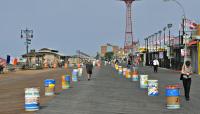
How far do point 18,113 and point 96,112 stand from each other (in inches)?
97.4

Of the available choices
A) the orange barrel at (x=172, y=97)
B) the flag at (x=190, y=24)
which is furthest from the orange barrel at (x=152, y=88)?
the flag at (x=190, y=24)

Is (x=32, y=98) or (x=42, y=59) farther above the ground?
(x=42, y=59)

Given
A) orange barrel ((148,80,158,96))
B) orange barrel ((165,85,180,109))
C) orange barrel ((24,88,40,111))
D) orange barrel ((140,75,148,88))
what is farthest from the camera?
orange barrel ((140,75,148,88))

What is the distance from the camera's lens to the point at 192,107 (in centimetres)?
1661

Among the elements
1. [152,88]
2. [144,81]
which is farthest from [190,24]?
[152,88]

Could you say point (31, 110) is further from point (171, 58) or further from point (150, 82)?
point (171, 58)

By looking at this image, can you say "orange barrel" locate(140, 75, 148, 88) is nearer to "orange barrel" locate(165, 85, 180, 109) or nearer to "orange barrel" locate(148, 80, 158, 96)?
"orange barrel" locate(148, 80, 158, 96)

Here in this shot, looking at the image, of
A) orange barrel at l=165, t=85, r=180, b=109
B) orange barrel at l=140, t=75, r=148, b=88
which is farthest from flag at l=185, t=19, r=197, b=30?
orange barrel at l=165, t=85, r=180, b=109

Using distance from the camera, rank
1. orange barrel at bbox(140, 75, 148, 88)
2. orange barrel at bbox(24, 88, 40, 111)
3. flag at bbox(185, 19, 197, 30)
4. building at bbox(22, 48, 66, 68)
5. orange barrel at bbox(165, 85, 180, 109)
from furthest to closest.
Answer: building at bbox(22, 48, 66, 68), flag at bbox(185, 19, 197, 30), orange barrel at bbox(140, 75, 148, 88), orange barrel at bbox(165, 85, 180, 109), orange barrel at bbox(24, 88, 40, 111)

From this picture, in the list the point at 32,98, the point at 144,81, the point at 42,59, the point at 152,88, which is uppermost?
the point at 42,59

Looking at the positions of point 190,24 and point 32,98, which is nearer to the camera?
point 32,98

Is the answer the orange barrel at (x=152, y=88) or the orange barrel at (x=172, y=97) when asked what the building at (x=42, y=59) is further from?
the orange barrel at (x=172, y=97)

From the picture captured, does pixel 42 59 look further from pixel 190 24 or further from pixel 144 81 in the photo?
pixel 144 81

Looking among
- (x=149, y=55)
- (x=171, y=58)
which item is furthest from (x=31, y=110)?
(x=149, y=55)
